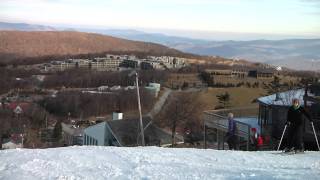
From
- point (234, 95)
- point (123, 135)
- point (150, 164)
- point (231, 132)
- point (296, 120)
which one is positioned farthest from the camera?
point (234, 95)

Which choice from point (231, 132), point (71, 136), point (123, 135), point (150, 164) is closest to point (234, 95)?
point (71, 136)

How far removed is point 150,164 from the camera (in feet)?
41.3

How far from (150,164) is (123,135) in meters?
29.3

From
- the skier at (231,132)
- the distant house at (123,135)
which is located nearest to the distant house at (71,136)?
the distant house at (123,135)

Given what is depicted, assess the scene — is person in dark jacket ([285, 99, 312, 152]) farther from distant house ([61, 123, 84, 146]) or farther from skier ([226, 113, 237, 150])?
distant house ([61, 123, 84, 146])

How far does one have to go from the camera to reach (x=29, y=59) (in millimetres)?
183375

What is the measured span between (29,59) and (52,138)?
12528 centimetres

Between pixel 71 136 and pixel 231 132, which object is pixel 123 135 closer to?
pixel 71 136

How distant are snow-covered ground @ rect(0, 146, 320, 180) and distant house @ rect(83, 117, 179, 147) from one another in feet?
80.9

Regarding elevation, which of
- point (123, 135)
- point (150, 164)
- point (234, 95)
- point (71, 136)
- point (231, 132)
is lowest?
point (71, 136)

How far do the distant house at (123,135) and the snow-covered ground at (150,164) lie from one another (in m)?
24.7

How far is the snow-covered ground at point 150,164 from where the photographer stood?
11.3 meters

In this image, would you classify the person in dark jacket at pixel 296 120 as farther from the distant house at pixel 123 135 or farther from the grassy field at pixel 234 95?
the grassy field at pixel 234 95

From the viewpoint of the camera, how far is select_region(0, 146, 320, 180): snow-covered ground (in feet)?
37.2
